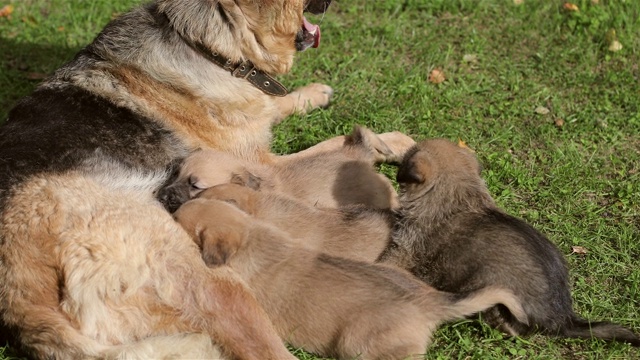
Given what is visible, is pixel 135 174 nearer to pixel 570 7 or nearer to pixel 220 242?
pixel 220 242

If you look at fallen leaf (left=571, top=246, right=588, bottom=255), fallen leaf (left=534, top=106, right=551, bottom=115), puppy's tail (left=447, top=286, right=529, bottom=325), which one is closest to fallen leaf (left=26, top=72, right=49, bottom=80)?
fallen leaf (left=534, top=106, right=551, bottom=115)

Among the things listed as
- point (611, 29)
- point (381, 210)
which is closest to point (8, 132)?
point (381, 210)

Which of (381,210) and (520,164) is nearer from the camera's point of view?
(381,210)

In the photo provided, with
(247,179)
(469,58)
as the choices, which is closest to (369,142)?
(247,179)

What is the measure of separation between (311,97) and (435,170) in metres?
2.14

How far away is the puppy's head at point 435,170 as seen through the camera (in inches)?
188

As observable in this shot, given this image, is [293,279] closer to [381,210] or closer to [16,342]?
[381,210]

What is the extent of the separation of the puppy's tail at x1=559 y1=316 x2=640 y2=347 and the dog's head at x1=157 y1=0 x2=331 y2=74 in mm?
2706

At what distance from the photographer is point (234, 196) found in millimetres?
4703

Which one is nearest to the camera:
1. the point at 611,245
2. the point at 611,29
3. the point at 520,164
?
the point at 611,245

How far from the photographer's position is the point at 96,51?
17.6 ft

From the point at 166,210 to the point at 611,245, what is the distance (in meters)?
3.05

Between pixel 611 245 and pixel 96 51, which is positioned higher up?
pixel 96 51

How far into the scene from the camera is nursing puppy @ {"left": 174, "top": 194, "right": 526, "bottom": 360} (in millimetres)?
4008
